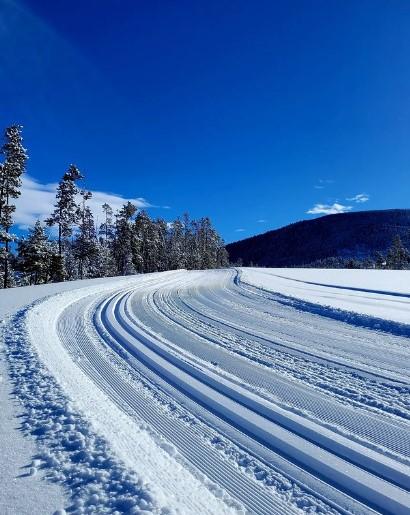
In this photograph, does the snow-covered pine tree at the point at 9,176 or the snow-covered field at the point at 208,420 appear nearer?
the snow-covered field at the point at 208,420

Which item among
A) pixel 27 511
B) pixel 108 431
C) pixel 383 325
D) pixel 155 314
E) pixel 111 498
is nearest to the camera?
pixel 27 511

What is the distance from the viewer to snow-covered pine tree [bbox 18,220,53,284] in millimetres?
35938

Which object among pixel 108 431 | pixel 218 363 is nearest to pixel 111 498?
pixel 108 431

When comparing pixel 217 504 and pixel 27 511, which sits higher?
pixel 27 511

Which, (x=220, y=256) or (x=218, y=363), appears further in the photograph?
(x=220, y=256)

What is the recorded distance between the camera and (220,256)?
89.9 metres

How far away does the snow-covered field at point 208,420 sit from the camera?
268 centimetres

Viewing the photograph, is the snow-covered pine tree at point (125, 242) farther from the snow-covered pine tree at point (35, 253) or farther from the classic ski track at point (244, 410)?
the classic ski track at point (244, 410)

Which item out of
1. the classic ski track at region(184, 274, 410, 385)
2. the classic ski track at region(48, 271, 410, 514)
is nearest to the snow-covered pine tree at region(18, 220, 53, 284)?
the classic ski track at region(184, 274, 410, 385)

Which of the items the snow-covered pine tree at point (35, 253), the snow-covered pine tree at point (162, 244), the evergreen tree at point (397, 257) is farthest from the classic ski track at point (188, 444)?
the evergreen tree at point (397, 257)

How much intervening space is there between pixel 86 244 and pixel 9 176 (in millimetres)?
17523

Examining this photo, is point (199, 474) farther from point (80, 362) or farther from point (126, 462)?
point (80, 362)

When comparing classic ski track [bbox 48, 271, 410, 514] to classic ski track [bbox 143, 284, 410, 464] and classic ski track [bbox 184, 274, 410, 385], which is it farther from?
classic ski track [bbox 184, 274, 410, 385]

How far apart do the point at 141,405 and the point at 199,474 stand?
150 cm
